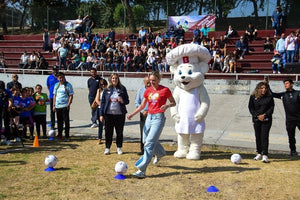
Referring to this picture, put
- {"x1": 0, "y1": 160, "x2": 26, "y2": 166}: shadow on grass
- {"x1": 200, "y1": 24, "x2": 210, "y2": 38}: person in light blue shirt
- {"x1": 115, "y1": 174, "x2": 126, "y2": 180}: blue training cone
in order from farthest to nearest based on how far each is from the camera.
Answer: {"x1": 200, "y1": 24, "x2": 210, "y2": 38}: person in light blue shirt → {"x1": 0, "y1": 160, "x2": 26, "y2": 166}: shadow on grass → {"x1": 115, "y1": 174, "x2": 126, "y2": 180}: blue training cone

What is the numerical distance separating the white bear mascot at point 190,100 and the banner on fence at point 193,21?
55.9ft

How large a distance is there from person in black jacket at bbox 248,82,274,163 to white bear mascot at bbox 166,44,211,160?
3.30ft

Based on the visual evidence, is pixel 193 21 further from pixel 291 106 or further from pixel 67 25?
pixel 291 106

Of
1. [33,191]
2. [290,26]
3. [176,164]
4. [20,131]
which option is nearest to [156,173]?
[176,164]

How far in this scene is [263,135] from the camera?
7113mm

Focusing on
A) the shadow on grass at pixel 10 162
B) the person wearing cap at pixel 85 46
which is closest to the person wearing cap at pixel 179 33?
the person wearing cap at pixel 85 46

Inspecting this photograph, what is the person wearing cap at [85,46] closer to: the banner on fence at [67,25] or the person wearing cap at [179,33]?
the banner on fence at [67,25]

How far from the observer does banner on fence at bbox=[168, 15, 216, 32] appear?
23.8 metres

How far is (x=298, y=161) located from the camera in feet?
23.5

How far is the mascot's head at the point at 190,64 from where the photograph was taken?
23.9 ft

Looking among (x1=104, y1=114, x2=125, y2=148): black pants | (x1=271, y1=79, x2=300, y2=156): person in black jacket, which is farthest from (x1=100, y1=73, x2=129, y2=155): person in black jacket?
(x1=271, y1=79, x2=300, y2=156): person in black jacket

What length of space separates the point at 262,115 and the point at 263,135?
0.41 m

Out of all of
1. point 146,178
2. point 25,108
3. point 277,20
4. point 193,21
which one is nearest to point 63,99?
point 25,108

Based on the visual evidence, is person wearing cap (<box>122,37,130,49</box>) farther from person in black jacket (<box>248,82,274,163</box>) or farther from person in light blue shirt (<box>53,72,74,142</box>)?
person in black jacket (<box>248,82,274,163</box>)
